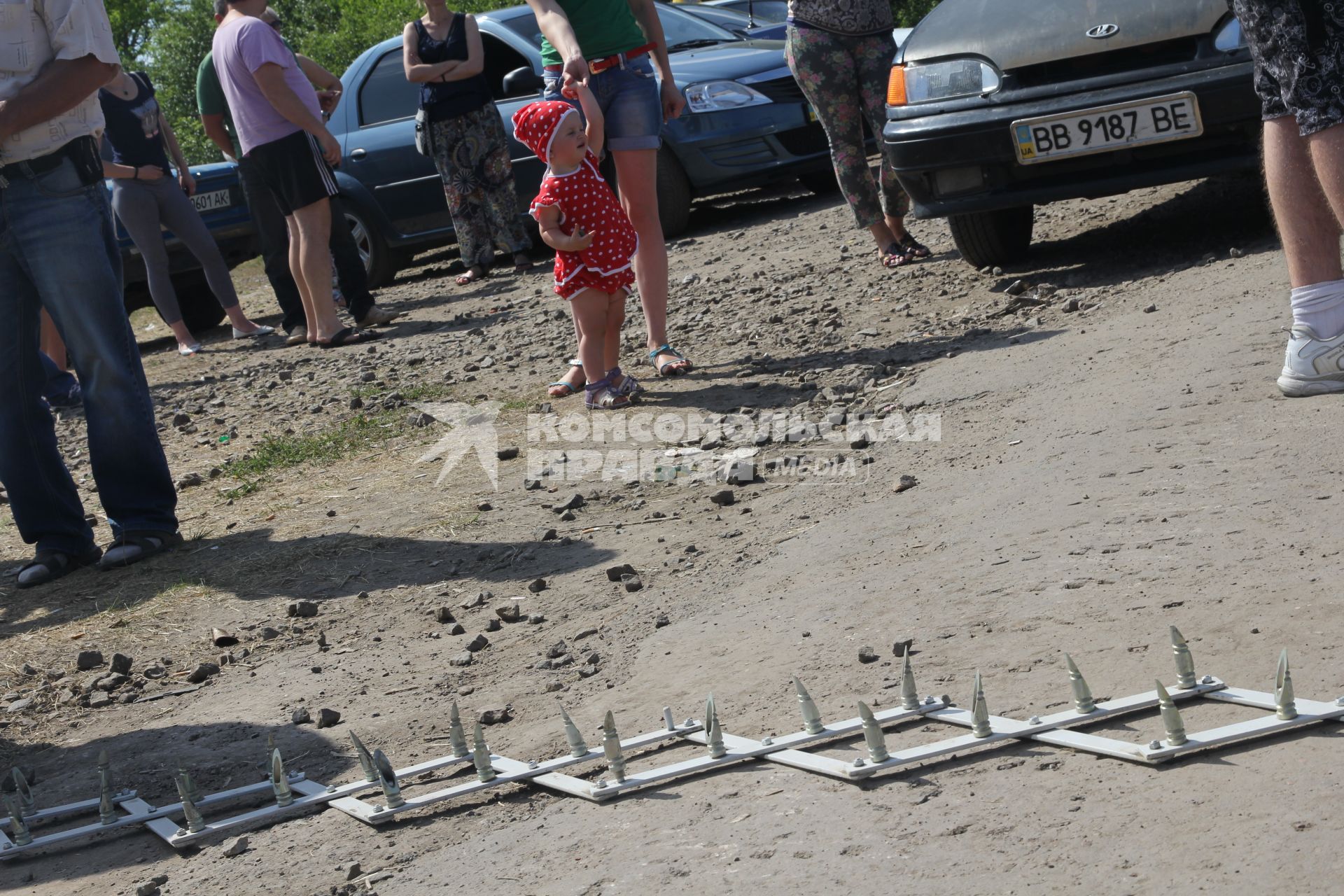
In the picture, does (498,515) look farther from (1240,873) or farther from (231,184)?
(231,184)

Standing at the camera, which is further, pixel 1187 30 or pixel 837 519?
pixel 1187 30

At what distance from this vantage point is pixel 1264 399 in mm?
3867

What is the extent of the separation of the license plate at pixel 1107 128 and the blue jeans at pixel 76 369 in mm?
3394

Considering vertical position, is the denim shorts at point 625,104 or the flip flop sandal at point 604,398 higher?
the denim shorts at point 625,104

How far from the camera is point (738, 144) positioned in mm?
9938

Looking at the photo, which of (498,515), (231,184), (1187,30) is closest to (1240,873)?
(498,515)

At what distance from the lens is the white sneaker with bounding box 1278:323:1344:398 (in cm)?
372

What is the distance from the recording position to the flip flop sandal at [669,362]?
5.90 m

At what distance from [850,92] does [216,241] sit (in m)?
5.37

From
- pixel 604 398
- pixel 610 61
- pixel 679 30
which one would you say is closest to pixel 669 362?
pixel 604 398

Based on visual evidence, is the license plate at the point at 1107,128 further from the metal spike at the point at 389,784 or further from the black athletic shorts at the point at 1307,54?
the metal spike at the point at 389,784

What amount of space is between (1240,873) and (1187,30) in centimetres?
438

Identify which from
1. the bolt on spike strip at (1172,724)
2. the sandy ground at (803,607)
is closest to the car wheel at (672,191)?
the sandy ground at (803,607)

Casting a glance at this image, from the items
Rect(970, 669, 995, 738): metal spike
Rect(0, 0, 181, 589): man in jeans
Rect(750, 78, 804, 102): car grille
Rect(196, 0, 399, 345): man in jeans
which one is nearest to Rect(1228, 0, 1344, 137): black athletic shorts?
Rect(970, 669, 995, 738): metal spike
